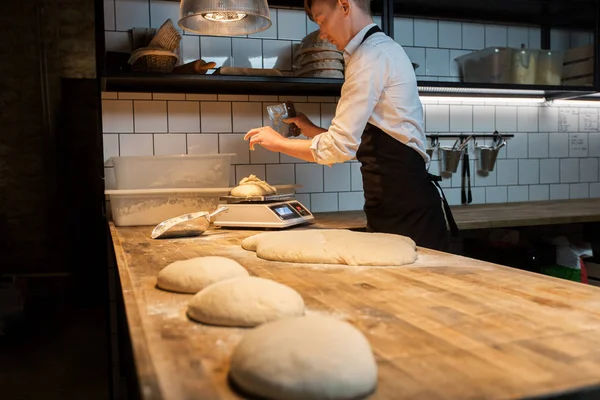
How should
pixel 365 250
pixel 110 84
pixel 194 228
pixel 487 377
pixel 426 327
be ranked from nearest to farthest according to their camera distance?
pixel 487 377
pixel 426 327
pixel 365 250
pixel 194 228
pixel 110 84

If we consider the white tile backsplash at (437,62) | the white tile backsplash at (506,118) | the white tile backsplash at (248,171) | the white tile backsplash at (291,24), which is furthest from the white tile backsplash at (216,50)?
the white tile backsplash at (506,118)

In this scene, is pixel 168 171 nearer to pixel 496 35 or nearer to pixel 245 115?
pixel 245 115

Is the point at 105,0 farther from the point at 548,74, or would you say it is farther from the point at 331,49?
the point at 548,74

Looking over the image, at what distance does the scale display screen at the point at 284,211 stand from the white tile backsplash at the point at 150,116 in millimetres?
860

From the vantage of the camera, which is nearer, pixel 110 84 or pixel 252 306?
pixel 252 306

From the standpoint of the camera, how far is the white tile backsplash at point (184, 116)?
→ 8.66ft

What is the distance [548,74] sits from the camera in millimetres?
2916

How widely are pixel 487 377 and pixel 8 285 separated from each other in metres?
2.81

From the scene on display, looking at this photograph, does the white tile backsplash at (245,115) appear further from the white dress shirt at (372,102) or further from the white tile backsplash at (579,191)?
the white tile backsplash at (579,191)

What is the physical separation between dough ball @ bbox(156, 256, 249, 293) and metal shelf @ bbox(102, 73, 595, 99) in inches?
52.5

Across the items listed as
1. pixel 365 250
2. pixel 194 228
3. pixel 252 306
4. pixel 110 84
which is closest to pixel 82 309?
pixel 110 84

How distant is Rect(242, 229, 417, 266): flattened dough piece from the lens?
1319mm

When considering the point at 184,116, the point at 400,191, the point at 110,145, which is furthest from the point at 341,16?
the point at 110,145

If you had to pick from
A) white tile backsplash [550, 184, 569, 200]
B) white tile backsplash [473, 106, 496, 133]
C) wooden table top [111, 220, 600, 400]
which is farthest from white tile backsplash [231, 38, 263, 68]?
white tile backsplash [550, 184, 569, 200]
